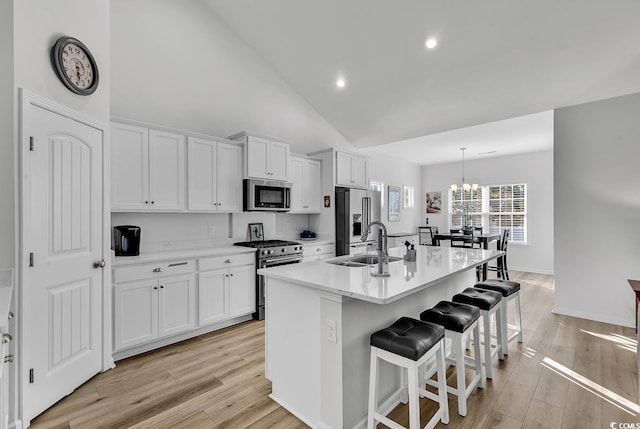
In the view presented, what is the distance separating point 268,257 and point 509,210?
6461 millimetres

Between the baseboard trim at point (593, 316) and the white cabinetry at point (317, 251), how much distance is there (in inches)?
124

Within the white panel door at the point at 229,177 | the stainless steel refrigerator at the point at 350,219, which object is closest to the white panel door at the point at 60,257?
the white panel door at the point at 229,177

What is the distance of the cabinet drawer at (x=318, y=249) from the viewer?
4477 millimetres

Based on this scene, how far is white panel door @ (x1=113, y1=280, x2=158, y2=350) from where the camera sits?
2.73m

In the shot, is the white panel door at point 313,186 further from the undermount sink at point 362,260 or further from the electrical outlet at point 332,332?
the electrical outlet at point 332,332

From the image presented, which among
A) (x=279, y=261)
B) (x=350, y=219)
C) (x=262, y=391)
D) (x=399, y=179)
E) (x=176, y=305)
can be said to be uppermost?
(x=399, y=179)

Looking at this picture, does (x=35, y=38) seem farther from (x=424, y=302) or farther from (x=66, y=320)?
(x=424, y=302)

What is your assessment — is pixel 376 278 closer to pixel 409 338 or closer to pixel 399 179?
pixel 409 338

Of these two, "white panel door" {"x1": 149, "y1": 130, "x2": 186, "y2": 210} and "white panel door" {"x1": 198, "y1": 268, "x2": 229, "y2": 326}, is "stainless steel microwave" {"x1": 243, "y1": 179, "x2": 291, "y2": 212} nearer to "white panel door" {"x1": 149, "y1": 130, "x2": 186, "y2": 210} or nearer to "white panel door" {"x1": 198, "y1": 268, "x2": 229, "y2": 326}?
"white panel door" {"x1": 149, "y1": 130, "x2": 186, "y2": 210}

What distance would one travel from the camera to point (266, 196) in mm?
4176

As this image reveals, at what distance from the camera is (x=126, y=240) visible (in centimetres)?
313

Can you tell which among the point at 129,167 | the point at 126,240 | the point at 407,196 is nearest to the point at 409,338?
the point at 126,240

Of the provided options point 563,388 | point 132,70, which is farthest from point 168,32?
point 563,388

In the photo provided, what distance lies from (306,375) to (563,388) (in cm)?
198
